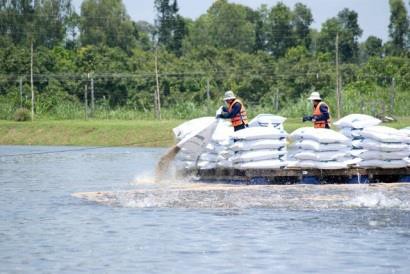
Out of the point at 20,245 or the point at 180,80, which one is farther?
the point at 180,80

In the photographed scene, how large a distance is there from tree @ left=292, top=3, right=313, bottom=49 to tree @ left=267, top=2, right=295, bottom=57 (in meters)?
0.93

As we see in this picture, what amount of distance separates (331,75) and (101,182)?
32294 mm

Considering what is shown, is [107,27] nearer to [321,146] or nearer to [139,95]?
[139,95]

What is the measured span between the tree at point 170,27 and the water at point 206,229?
192 ft

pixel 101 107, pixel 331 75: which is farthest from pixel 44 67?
pixel 331 75

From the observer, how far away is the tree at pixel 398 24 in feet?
234

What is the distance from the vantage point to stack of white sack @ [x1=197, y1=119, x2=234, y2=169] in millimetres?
19891

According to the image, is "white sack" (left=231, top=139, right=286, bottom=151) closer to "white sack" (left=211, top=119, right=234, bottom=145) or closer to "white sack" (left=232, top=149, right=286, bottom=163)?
"white sack" (left=232, top=149, right=286, bottom=163)

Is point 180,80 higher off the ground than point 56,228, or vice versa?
point 180,80

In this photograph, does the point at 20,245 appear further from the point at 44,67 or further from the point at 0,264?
the point at 44,67

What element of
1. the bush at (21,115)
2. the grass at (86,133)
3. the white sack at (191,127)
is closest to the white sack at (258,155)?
the white sack at (191,127)

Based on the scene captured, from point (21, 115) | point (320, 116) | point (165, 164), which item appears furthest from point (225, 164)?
point (21, 115)

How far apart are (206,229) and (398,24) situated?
58.8 metres

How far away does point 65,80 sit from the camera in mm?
55219
